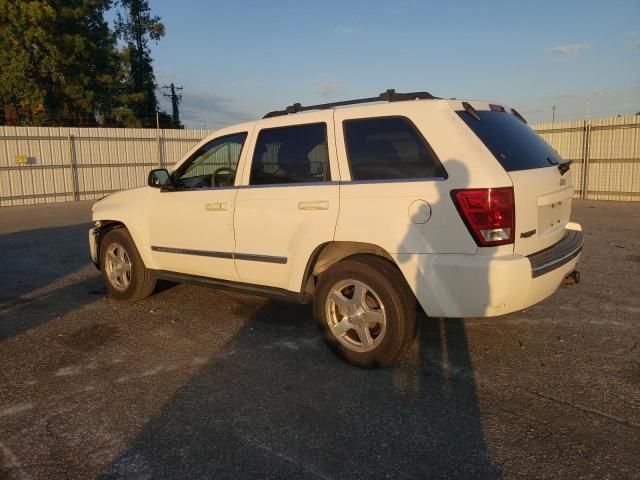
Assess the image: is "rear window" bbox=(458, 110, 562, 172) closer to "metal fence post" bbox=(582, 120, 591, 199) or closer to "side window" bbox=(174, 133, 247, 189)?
"side window" bbox=(174, 133, 247, 189)

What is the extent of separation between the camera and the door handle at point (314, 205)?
13.1 ft

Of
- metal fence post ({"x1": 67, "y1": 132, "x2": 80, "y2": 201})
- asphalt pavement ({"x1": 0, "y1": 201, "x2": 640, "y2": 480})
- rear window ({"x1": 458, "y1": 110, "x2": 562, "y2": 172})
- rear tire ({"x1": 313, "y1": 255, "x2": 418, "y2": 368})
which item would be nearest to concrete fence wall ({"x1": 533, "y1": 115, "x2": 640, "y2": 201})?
asphalt pavement ({"x1": 0, "y1": 201, "x2": 640, "y2": 480})

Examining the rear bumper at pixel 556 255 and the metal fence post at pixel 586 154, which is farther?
the metal fence post at pixel 586 154

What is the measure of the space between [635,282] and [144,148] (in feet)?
62.3

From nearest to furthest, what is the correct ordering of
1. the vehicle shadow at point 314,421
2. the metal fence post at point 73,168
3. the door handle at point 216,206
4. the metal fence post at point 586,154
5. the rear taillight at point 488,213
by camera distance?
1. the vehicle shadow at point 314,421
2. the rear taillight at point 488,213
3. the door handle at point 216,206
4. the metal fence post at point 586,154
5. the metal fence post at point 73,168

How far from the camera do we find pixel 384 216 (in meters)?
3.70

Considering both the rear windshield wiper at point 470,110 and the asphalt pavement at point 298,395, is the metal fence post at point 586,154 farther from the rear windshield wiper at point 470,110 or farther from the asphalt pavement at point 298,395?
the rear windshield wiper at point 470,110

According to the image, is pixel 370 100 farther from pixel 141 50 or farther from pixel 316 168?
pixel 141 50

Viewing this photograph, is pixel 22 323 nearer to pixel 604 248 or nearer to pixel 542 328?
pixel 542 328

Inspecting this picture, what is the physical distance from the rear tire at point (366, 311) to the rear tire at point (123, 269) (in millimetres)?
2403

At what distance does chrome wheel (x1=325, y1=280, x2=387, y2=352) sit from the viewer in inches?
152

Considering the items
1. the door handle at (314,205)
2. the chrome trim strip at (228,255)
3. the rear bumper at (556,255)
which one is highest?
the door handle at (314,205)

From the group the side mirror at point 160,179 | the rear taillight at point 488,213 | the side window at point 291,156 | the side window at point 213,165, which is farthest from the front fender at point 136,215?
the rear taillight at point 488,213

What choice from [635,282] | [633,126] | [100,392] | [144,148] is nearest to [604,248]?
[635,282]
